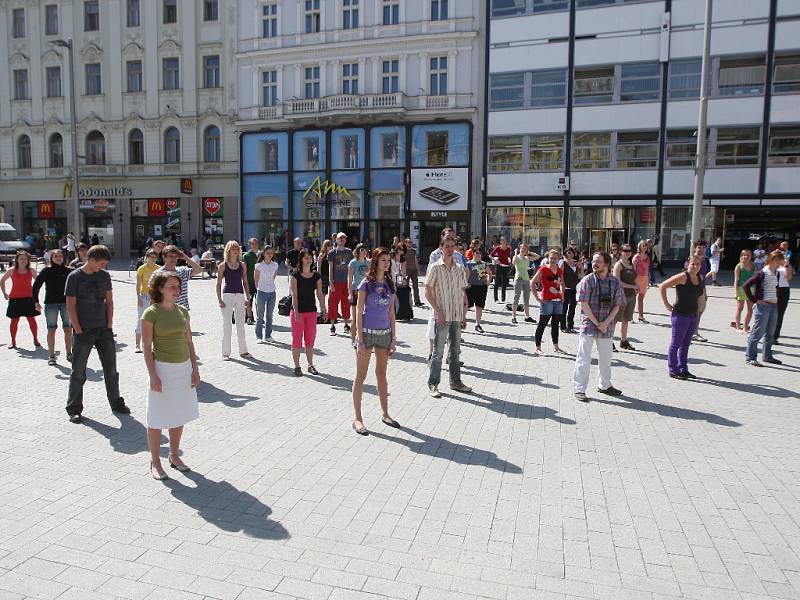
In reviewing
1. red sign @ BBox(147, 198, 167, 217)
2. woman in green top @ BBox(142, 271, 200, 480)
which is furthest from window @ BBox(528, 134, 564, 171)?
woman in green top @ BBox(142, 271, 200, 480)

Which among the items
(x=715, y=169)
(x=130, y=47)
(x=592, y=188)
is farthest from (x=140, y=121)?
(x=715, y=169)

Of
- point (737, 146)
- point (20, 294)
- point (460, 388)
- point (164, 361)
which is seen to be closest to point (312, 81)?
point (737, 146)

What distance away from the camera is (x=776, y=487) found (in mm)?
4875

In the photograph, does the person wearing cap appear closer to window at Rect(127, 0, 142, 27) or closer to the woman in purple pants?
the woman in purple pants

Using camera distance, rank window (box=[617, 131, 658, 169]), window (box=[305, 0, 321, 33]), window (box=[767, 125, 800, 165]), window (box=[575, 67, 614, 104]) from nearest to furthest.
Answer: window (box=[767, 125, 800, 165]) → window (box=[617, 131, 658, 169]) → window (box=[575, 67, 614, 104]) → window (box=[305, 0, 321, 33])

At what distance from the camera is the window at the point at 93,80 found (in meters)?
37.4

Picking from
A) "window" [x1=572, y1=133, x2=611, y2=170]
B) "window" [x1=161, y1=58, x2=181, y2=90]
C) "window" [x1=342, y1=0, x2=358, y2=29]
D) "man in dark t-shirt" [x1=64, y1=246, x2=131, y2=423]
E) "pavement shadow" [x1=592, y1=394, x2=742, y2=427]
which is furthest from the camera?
"window" [x1=161, y1=58, x2=181, y2=90]

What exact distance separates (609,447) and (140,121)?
37842 millimetres

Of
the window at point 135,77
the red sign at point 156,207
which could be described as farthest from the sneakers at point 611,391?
the window at point 135,77

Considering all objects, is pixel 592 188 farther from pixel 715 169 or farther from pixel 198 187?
pixel 198 187

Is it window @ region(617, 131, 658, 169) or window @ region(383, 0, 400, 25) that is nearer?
window @ region(617, 131, 658, 169)

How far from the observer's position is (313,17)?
32719mm

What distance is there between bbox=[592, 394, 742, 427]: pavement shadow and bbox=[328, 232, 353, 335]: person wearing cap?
5.57 meters

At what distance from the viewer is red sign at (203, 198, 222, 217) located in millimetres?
36094
